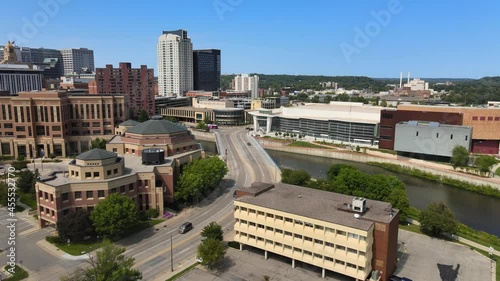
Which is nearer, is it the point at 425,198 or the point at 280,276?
the point at 280,276

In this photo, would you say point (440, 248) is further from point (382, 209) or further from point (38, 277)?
point (38, 277)

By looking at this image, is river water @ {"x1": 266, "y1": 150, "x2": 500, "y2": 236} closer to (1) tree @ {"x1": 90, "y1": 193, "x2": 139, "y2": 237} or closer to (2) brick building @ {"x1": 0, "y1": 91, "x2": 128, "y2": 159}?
(1) tree @ {"x1": 90, "y1": 193, "x2": 139, "y2": 237}

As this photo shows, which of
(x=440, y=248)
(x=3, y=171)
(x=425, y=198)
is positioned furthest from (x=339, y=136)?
(x=3, y=171)

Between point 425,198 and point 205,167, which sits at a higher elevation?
point 205,167

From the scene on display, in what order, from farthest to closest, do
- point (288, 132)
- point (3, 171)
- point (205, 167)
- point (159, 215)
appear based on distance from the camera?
point (288, 132), point (3, 171), point (205, 167), point (159, 215)

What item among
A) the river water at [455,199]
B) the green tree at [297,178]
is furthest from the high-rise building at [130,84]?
the green tree at [297,178]

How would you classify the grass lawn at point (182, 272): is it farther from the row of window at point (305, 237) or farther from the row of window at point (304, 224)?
the row of window at point (304, 224)

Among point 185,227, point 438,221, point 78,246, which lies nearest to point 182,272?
point 185,227
